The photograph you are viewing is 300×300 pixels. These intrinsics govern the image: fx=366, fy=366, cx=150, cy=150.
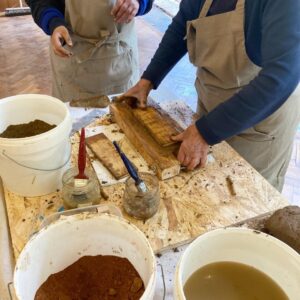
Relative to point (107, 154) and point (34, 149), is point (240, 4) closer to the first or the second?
point (107, 154)

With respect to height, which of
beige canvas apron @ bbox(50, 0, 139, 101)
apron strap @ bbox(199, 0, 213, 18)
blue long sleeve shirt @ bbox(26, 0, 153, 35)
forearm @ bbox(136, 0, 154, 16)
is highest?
apron strap @ bbox(199, 0, 213, 18)

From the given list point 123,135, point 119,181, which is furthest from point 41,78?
point 119,181

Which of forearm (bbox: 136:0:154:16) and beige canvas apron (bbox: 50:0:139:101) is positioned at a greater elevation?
forearm (bbox: 136:0:154:16)

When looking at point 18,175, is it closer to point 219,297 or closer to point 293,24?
point 219,297

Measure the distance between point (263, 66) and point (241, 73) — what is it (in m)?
0.19

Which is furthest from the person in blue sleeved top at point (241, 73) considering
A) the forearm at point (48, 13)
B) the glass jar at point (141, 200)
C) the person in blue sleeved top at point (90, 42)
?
the forearm at point (48, 13)

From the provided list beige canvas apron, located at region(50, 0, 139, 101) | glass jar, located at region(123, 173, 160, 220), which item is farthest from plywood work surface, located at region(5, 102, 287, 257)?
beige canvas apron, located at region(50, 0, 139, 101)

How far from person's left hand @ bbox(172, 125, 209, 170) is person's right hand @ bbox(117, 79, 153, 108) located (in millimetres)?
273

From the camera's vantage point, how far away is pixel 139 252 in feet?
2.47

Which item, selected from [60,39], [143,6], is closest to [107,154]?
[60,39]

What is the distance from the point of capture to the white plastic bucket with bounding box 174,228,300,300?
702mm

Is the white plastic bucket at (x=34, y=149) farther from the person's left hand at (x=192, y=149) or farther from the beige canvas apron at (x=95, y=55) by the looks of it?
the beige canvas apron at (x=95, y=55)

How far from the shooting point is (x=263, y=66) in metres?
1.06

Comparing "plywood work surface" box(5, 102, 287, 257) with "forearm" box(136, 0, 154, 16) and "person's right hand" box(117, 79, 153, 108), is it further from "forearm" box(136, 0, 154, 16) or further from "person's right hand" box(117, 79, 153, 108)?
"forearm" box(136, 0, 154, 16)
